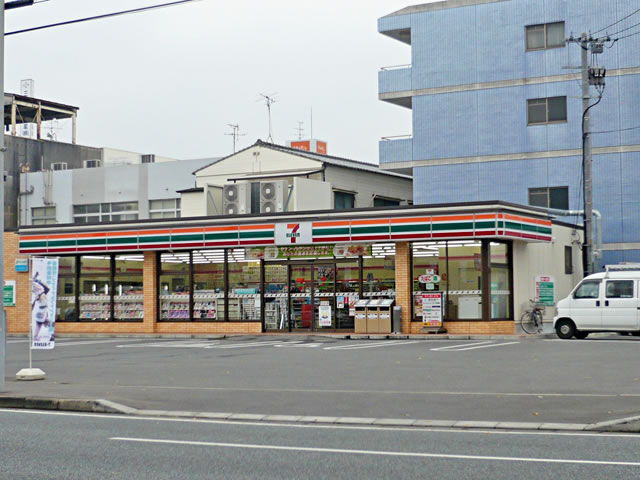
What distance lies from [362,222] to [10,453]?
22.4 metres

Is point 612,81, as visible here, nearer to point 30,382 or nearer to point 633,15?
point 633,15

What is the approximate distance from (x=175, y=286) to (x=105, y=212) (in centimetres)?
2158

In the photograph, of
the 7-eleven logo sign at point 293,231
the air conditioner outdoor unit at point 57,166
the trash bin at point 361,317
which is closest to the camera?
the trash bin at point 361,317

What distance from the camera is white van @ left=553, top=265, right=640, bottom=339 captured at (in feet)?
87.2

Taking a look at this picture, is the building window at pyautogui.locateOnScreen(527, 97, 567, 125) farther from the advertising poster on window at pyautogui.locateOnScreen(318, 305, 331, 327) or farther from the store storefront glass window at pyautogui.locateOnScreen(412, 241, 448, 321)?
the advertising poster on window at pyautogui.locateOnScreen(318, 305, 331, 327)

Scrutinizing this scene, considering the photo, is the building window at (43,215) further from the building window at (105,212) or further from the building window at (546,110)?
the building window at (546,110)

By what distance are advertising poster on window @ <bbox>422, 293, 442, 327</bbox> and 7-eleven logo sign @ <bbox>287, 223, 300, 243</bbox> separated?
508 centimetres

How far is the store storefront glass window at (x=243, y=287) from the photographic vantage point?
33.4 metres

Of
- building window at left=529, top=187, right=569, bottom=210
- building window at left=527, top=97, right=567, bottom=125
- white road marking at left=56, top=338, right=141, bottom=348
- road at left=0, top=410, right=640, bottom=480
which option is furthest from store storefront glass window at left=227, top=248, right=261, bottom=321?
road at left=0, top=410, right=640, bottom=480

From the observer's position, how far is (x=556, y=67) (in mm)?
40281

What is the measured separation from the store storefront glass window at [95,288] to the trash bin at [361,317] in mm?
10482

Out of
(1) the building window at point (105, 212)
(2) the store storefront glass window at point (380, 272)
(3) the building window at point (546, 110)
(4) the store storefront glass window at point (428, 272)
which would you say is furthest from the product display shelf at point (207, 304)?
(1) the building window at point (105, 212)

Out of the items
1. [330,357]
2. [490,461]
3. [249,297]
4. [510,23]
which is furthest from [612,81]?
[490,461]

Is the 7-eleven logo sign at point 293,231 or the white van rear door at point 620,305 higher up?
the 7-eleven logo sign at point 293,231
